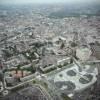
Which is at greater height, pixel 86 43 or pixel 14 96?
pixel 86 43

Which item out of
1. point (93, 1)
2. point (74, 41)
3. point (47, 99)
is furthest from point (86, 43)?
point (93, 1)

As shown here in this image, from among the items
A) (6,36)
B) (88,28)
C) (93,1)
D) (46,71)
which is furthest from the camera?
(93,1)

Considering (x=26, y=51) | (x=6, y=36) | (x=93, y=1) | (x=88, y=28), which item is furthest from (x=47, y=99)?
(x=93, y=1)

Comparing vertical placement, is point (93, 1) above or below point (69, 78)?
above

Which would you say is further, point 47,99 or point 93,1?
point 93,1

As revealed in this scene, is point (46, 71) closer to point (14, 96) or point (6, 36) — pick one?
point (14, 96)

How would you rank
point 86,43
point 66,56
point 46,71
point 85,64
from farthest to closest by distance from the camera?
point 86,43 < point 66,56 < point 85,64 < point 46,71

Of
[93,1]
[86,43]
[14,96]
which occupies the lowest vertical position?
[14,96]

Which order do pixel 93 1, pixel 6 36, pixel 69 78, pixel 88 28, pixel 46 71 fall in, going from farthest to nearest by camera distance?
1. pixel 93 1
2. pixel 88 28
3. pixel 6 36
4. pixel 46 71
5. pixel 69 78

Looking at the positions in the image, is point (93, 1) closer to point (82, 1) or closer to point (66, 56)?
point (82, 1)
